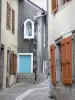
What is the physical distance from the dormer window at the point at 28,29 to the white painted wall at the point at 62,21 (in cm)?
912

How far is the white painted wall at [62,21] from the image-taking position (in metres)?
11.9

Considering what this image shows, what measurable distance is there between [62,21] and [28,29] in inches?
489

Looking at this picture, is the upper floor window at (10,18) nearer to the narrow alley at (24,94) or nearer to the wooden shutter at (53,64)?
the narrow alley at (24,94)

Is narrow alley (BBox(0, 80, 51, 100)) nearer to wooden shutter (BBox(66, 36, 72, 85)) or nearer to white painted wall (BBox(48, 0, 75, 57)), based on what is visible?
white painted wall (BBox(48, 0, 75, 57))

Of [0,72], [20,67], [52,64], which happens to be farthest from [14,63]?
[52,64]

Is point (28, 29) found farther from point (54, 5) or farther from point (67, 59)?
point (67, 59)

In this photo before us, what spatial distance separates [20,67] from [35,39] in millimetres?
2238

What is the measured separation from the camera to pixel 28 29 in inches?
1008

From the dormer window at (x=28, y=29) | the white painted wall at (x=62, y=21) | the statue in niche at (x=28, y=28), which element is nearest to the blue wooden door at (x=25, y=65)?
the dormer window at (x=28, y=29)

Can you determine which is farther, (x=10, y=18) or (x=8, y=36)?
(x=10, y=18)

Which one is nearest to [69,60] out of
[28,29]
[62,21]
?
[62,21]

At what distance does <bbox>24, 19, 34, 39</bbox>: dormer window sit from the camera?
2533cm

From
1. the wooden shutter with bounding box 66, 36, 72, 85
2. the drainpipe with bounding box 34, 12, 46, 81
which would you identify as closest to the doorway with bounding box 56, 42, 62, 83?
the wooden shutter with bounding box 66, 36, 72, 85

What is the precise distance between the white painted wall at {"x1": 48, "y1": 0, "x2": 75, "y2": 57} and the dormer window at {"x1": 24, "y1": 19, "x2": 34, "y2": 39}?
912cm
